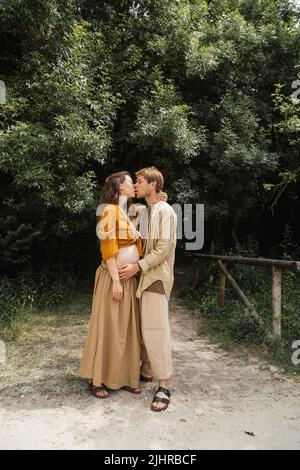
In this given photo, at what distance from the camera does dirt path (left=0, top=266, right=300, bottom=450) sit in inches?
112

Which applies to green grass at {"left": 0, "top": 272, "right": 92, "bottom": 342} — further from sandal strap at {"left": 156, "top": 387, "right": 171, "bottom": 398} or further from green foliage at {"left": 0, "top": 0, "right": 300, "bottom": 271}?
sandal strap at {"left": 156, "top": 387, "right": 171, "bottom": 398}

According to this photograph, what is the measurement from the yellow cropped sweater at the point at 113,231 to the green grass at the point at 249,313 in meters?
2.16

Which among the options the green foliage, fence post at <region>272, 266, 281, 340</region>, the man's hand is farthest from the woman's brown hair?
the green foliage

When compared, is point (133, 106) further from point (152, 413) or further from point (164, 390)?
point (152, 413)

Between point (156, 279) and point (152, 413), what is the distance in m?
1.07

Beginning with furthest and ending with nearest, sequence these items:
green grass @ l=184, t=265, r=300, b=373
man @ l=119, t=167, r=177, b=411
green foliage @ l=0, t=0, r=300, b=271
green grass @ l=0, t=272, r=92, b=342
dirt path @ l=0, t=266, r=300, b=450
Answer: green foliage @ l=0, t=0, r=300, b=271
green grass @ l=0, t=272, r=92, b=342
green grass @ l=184, t=265, r=300, b=373
man @ l=119, t=167, r=177, b=411
dirt path @ l=0, t=266, r=300, b=450

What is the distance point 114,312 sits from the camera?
3.60 meters

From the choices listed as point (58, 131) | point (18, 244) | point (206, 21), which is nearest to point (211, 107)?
point (206, 21)

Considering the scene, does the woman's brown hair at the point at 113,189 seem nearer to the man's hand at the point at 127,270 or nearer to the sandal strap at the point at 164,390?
the man's hand at the point at 127,270

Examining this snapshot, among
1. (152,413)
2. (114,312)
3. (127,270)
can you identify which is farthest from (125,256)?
(152,413)

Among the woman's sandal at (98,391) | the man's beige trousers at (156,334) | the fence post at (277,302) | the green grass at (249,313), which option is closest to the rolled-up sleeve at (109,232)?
the man's beige trousers at (156,334)

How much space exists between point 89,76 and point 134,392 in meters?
5.17

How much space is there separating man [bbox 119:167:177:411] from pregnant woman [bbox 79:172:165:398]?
109mm

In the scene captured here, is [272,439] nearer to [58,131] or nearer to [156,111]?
[58,131]
